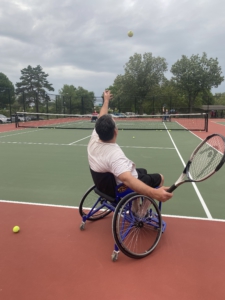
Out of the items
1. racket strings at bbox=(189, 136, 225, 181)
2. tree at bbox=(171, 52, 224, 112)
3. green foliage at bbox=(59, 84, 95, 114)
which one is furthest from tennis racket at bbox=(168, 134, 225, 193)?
tree at bbox=(171, 52, 224, 112)

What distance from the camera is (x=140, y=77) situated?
44.4 metres

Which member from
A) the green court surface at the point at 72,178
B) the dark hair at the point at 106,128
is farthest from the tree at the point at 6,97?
the dark hair at the point at 106,128

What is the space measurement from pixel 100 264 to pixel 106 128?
135 centimetres

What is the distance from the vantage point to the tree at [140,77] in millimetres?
43969

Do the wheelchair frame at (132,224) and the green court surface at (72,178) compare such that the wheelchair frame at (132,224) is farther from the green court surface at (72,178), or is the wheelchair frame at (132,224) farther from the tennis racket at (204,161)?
the green court surface at (72,178)

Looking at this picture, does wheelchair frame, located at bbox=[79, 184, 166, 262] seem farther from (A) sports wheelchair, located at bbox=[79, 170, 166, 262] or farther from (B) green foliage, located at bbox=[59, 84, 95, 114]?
(B) green foliage, located at bbox=[59, 84, 95, 114]

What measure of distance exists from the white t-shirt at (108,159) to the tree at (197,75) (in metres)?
40.3

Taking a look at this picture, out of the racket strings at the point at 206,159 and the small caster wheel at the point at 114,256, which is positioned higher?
the racket strings at the point at 206,159

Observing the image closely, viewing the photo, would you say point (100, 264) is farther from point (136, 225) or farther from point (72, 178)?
point (72, 178)

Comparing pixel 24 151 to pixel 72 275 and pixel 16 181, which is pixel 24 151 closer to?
pixel 16 181

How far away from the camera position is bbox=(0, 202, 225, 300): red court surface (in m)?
2.18

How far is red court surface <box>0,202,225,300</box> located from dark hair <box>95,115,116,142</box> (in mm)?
1240

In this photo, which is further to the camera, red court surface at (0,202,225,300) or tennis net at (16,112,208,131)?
tennis net at (16,112,208,131)

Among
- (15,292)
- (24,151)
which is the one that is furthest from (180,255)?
(24,151)
